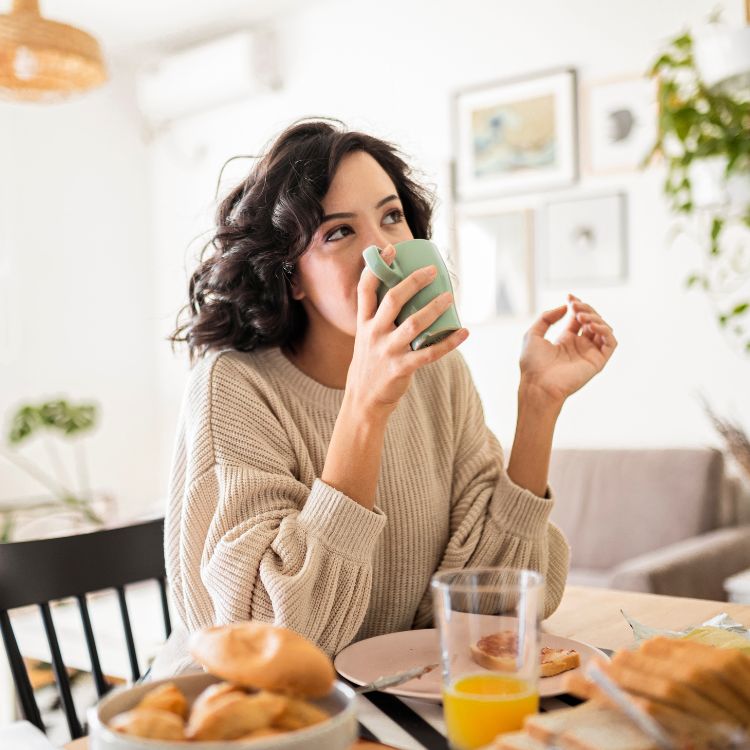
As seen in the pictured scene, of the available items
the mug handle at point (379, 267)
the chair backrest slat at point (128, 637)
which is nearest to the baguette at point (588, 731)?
the mug handle at point (379, 267)

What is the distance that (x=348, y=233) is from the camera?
1.17 metres

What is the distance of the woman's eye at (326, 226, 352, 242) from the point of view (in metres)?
1.17

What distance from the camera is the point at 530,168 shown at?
3426 mm

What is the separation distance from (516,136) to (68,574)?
2.72m

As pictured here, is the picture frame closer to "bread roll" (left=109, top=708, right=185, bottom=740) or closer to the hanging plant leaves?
the hanging plant leaves

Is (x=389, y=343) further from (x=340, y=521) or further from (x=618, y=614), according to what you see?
(x=618, y=614)

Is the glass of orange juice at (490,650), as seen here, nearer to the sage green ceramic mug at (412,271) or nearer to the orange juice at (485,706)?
the orange juice at (485,706)

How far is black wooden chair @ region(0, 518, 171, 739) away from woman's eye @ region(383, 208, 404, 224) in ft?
1.74

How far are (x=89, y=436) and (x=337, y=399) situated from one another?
11.4ft

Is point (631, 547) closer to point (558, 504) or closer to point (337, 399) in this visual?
point (558, 504)

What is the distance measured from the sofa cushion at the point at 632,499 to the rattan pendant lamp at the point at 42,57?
1.91 meters

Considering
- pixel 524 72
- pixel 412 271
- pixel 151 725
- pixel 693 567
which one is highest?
pixel 524 72

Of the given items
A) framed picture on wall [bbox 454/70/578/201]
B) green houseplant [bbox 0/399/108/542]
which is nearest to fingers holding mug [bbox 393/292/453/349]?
framed picture on wall [bbox 454/70/578/201]

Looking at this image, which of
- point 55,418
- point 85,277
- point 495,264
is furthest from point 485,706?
point 85,277
